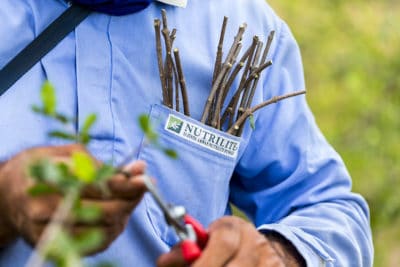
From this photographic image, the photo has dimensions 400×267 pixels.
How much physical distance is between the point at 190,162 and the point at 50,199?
749 mm

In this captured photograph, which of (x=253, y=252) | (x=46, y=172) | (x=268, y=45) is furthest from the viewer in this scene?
(x=268, y=45)

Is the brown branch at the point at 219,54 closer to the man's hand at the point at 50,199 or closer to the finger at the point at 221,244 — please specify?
the finger at the point at 221,244

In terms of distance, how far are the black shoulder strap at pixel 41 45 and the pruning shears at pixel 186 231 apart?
52 cm

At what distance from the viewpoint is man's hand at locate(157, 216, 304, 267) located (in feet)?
4.71

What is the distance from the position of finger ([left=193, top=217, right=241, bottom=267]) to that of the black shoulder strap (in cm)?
50

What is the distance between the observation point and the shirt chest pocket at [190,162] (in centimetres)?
199

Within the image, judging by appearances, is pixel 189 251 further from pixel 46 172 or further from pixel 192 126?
pixel 192 126

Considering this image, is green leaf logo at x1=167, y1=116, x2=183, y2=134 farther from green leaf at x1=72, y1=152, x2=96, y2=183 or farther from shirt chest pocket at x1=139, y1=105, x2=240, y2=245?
green leaf at x1=72, y1=152, x2=96, y2=183

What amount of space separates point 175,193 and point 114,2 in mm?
370

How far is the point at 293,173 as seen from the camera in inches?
86.0

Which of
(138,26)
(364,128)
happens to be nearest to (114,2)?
(138,26)

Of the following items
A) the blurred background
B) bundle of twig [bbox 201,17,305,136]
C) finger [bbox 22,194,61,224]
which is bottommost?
the blurred background

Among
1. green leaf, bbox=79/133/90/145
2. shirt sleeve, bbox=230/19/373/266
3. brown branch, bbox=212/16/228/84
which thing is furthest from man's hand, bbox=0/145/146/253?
shirt sleeve, bbox=230/19/373/266

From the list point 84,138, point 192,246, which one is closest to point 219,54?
point 192,246
